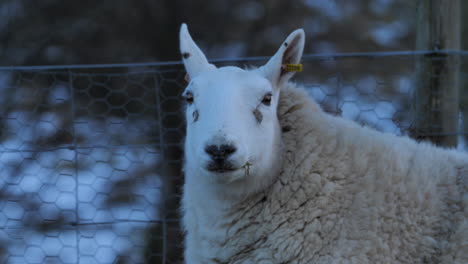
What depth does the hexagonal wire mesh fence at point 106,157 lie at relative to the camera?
5586 millimetres

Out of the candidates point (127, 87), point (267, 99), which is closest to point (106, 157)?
point (127, 87)

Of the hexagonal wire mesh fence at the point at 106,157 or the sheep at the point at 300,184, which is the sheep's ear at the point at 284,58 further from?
the hexagonal wire mesh fence at the point at 106,157

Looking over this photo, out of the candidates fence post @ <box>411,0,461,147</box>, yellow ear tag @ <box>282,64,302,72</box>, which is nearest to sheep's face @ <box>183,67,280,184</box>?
yellow ear tag @ <box>282,64,302,72</box>

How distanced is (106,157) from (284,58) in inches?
144

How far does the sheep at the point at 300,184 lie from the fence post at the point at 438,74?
903 millimetres

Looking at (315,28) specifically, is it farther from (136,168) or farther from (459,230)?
(459,230)

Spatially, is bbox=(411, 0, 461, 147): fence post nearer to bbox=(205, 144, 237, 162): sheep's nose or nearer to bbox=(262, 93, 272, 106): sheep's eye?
bbox=(262, 93, 272, 106): sheep's eye

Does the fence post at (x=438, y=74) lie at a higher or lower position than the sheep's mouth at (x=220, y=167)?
higher

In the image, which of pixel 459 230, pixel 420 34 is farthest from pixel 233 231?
pixel 420 34

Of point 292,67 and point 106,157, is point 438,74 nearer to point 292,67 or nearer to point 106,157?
point 292,67

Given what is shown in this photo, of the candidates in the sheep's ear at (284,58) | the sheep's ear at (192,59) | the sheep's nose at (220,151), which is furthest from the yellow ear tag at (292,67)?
the sheep's nose at (220,151)

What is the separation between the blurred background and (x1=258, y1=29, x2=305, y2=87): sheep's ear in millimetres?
1713

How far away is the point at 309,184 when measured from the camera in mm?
3176

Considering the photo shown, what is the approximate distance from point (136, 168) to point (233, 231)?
4.02 meters
